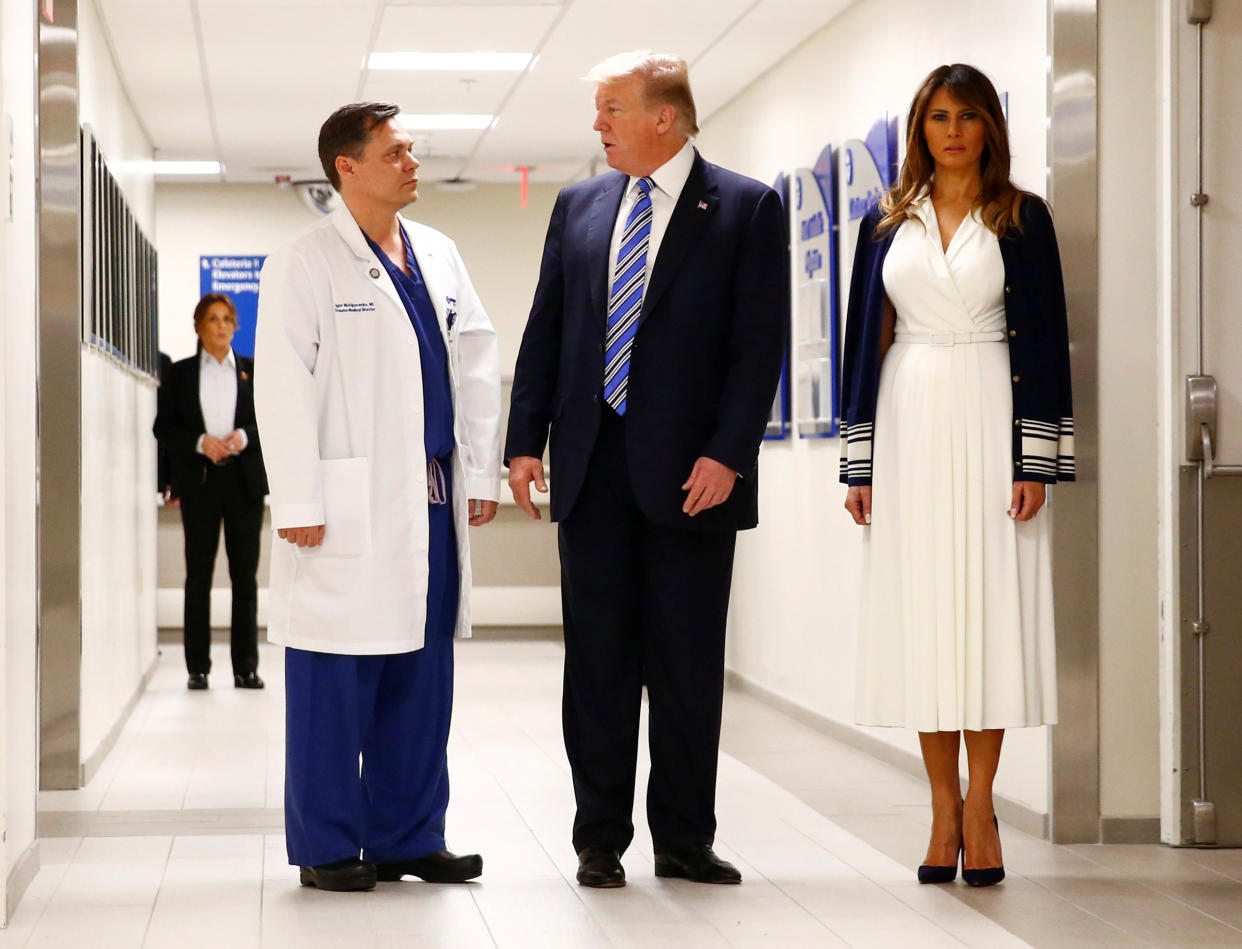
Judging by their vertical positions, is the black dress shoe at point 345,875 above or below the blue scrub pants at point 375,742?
below

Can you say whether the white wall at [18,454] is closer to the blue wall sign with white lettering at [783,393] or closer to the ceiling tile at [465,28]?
the ceiling tile at [465,28]

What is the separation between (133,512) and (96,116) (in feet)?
5.62

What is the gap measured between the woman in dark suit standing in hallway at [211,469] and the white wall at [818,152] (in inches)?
84.5

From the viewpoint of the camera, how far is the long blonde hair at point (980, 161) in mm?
3398

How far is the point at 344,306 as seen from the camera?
332cm

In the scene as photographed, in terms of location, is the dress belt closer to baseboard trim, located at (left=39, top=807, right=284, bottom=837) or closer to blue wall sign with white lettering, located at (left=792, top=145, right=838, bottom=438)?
baseboard trim, located at (left=39, top=807, right=284, bottom=837)

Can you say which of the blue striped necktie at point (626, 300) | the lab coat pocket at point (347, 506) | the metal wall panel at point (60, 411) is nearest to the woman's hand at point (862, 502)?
the blue striped necktie at point (626, 300)

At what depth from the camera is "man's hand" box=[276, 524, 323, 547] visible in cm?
325

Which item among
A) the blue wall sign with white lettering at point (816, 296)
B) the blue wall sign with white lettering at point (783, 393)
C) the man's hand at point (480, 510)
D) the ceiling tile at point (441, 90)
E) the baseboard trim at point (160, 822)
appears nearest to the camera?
the man's hand at point (480, 510)

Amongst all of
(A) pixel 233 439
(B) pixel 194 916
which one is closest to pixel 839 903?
(B) pixel 194 916

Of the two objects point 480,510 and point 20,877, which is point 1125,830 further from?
point 20,877

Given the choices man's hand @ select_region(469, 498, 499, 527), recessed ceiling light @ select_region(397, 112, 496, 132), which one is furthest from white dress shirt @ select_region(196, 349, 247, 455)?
man's hand @ select_region(469, 498, 499, 527)

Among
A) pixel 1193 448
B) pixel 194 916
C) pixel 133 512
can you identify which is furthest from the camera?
pixel 133 512

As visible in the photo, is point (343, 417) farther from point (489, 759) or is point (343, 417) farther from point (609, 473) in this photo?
point (489, 759)
